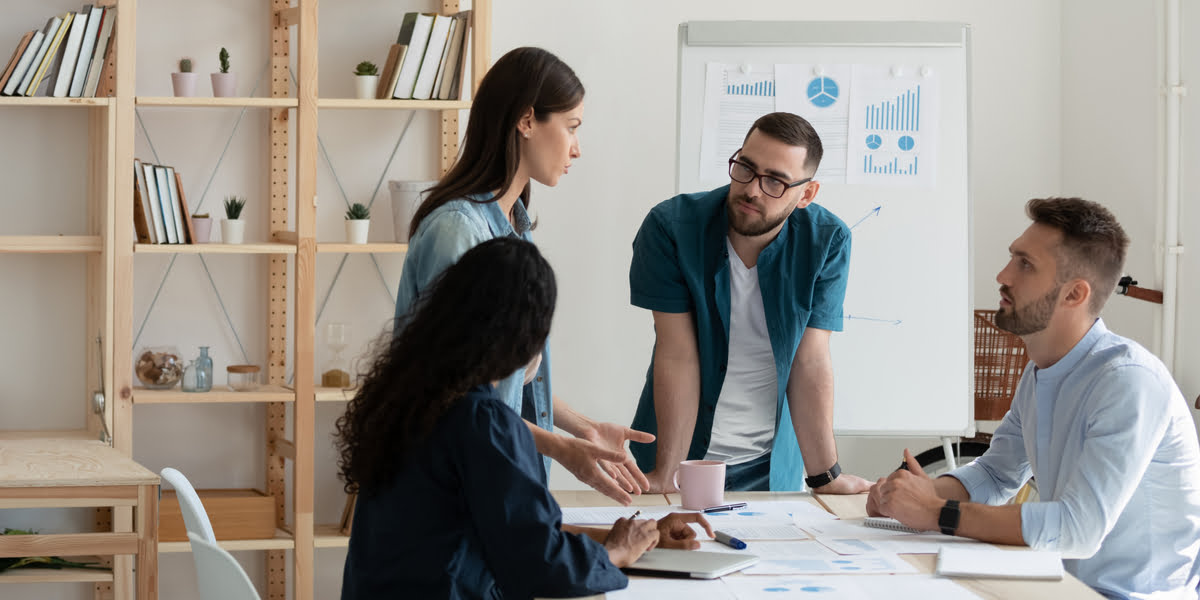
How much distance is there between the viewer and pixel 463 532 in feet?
4.64

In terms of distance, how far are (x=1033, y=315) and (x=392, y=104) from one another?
1940mm

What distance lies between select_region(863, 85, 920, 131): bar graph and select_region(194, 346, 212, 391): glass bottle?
76.8 inches

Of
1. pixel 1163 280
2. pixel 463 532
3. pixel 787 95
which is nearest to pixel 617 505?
pixel 463 532

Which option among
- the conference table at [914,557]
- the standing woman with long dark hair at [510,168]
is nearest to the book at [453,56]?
the standing woman with long dark hair at [510,168]

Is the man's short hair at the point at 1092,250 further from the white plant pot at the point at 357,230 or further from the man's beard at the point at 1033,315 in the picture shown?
the white plant pot at the point at 357,230

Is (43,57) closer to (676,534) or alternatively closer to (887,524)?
(676,534)

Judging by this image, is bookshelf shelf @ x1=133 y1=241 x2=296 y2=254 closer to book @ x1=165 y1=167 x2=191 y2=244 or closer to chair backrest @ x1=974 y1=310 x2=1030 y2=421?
book @ x1=165 y1=167 x2=191 y2=244

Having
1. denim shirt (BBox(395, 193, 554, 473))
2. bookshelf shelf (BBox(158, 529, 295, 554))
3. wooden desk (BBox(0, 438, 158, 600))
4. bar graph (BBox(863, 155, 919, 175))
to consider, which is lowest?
bookshelf shelf (BBox(158, 529, 295, 554))

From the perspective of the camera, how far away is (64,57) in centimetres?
315

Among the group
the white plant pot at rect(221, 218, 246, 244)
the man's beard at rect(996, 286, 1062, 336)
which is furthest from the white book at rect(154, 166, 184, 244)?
the man's beard at rect(996, 286, 1062, 336)

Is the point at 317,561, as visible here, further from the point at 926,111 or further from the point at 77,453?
the point at 926,111

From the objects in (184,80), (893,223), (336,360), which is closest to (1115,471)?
(893,223)

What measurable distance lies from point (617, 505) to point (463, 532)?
564mm

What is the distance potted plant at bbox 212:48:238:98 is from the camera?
3262 millimetres
